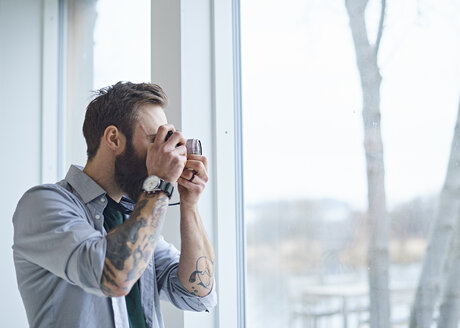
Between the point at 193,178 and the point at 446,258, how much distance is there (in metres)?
0.56

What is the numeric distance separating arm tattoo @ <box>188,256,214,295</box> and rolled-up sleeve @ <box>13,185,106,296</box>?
10.7 inches

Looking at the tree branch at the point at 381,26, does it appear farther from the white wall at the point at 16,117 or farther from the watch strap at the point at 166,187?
the white wall at the point at 16,117

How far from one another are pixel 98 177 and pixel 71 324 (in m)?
0.33

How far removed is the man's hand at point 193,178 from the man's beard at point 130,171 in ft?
0.31

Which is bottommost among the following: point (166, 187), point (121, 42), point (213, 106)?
point (166, 187)

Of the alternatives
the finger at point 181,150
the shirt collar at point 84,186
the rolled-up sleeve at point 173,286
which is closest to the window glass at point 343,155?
the rolled-up sleeve at point 173,286

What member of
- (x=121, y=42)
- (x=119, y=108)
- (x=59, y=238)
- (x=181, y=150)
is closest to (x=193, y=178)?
(x=181, y=150)

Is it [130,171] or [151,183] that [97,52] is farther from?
[151,183]

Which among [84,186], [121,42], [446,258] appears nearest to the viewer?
[446,258]

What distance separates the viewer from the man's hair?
124cm

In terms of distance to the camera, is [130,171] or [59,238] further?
[130,171]

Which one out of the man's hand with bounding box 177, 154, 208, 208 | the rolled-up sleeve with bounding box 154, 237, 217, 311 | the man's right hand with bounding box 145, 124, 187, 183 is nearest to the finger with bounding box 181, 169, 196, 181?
the man's hand with bounding box 177, 154, 208, 208

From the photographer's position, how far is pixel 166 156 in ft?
3.73

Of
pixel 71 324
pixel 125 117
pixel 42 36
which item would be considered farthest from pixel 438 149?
pixel 42 36
